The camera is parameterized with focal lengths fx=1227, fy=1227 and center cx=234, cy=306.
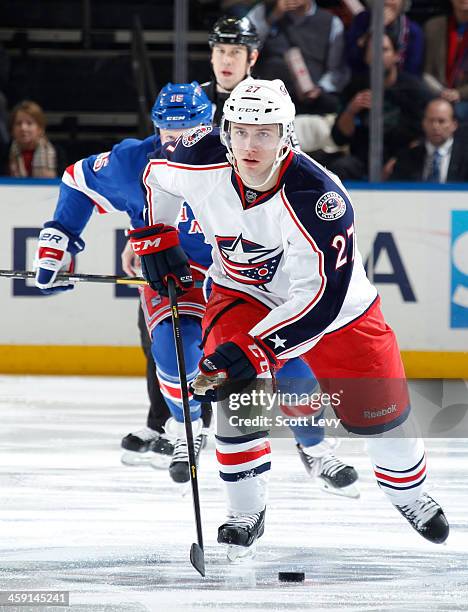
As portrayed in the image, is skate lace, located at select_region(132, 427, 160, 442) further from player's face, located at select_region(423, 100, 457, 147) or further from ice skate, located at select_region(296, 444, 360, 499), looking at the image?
player's face, located at select_region(423, 100, 457, 147)

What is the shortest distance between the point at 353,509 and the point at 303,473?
454 millimetres

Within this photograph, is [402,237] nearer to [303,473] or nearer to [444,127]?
[444,127]

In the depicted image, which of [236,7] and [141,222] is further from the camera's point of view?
[236,7]

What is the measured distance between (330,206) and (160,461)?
4.74 ft

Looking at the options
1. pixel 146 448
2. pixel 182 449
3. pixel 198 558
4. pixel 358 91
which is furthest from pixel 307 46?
pixel 198 558

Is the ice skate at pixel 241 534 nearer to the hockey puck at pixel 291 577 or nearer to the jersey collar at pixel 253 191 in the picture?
the hockey puck at pixel 291 577

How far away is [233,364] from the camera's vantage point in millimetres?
2500

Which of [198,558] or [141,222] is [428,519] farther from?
[141,222]

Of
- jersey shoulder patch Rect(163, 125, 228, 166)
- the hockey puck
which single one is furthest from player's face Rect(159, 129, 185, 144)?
the hockey puck

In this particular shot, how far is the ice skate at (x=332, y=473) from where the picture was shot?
342 centimetres

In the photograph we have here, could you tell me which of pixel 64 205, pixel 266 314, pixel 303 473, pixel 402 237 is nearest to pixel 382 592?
pixel 266 314

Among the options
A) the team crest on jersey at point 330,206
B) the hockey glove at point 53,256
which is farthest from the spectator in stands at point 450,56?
the team crest on jersey at point 330,206

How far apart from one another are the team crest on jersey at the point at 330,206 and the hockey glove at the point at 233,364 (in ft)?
0.97

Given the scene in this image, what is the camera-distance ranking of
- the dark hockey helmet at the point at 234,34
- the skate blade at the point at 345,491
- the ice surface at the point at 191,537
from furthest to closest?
1. the dark hockey helmet at the point at 234,34
2. the skate blade at the point at 345,491
3. the ice surface at the point at 191,537
